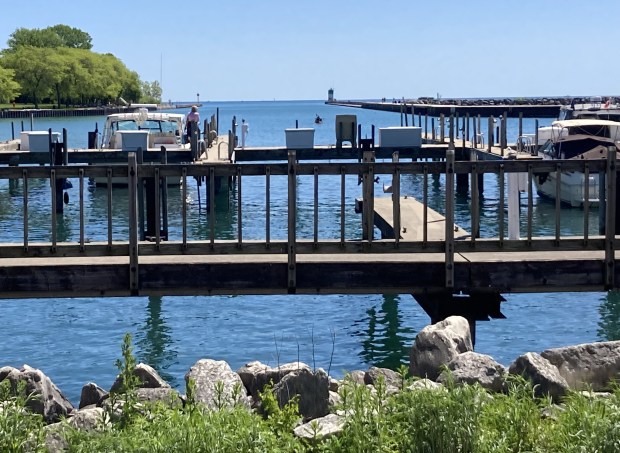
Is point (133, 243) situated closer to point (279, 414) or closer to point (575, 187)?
point (279, 414)

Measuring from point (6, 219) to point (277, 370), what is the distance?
86.4 feet

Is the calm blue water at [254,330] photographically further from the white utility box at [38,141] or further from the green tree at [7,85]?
the green tree at [7,85]

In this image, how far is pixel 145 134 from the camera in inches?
1449

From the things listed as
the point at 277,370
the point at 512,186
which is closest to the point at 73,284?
the point at 277,370

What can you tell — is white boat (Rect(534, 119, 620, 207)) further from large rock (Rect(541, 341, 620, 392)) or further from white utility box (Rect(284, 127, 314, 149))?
large rock (Rect(541, 341, 620, 392))

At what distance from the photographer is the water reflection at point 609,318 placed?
16516 mm

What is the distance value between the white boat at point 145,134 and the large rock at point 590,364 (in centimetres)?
2734

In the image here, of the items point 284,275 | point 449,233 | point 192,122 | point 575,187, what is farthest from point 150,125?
point 449,233

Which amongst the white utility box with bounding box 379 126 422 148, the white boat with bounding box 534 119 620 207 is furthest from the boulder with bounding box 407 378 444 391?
the white utility box with bounding box 379 126 422 148

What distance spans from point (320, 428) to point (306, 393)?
50.6 inches

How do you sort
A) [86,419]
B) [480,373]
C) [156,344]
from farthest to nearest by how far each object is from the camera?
[156,344] < [480,373] < [86,419]

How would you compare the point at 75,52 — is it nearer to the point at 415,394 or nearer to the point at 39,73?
the point at 39,73

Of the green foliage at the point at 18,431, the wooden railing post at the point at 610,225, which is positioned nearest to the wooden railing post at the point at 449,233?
the wooden railing post at the point at 610,225

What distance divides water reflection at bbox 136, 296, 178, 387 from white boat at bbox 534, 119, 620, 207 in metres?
17.1
